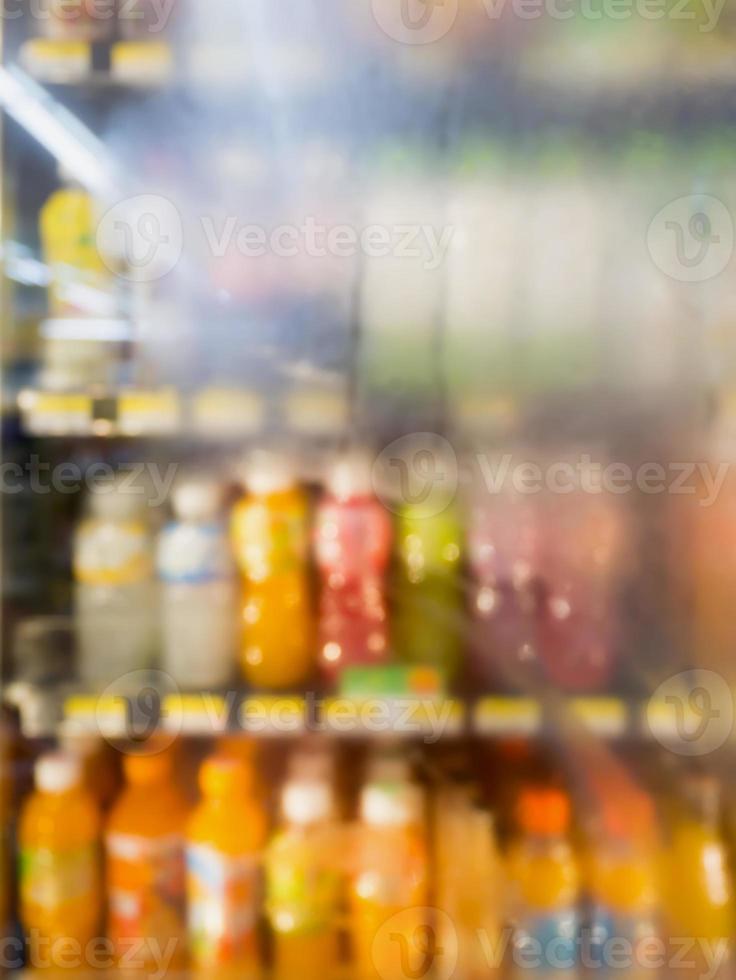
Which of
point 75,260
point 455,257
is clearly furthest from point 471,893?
point 75,260

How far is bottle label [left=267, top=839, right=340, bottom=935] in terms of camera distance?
1.05 metres

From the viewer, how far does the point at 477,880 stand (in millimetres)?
1073

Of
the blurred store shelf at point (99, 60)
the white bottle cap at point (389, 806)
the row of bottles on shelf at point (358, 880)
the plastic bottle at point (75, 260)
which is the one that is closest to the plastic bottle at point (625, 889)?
the row of bottles on shelf at point (358, 880)

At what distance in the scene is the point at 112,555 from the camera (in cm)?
108

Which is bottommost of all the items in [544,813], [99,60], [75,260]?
[544,813]

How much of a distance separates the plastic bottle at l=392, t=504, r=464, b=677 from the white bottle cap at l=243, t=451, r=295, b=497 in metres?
0.16

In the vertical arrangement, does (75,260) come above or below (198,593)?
above

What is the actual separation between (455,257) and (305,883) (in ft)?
2.74

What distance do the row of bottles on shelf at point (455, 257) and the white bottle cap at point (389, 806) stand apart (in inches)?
20.4

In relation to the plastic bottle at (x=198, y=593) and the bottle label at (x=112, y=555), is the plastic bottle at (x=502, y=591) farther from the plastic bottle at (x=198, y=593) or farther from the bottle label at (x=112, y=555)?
the bottle label at (x=112, y=555)

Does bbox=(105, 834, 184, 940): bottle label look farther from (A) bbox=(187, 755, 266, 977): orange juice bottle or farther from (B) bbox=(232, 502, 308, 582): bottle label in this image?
(B) bbox=(232, 502, 308, 582): bottle label

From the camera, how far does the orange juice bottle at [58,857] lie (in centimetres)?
Result: 105

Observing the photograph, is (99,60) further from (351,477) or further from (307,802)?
(307,802)

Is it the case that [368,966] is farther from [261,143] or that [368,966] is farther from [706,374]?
[261,143]
